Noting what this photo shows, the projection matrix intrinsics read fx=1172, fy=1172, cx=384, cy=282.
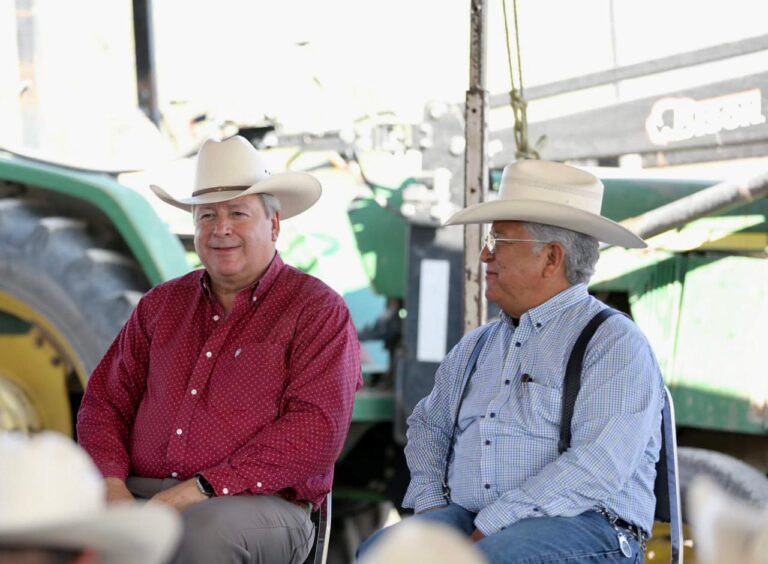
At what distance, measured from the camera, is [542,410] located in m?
2.50

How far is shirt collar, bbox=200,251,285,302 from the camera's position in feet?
9.34

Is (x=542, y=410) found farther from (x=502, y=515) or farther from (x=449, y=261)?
(x=449, y=261)

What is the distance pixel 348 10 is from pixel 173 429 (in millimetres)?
13266

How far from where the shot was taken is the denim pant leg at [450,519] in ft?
8.39

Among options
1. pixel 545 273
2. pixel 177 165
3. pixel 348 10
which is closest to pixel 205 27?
pixel 348 10

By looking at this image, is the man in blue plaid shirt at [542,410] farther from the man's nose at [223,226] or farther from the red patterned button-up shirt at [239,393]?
the man's nose at [223,226]

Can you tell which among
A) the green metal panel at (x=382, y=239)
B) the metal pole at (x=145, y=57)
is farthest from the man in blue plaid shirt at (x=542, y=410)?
the metal pole at (x=145, y=57)

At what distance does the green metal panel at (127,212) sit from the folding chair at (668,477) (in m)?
1.79

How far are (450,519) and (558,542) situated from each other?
30 centimetres

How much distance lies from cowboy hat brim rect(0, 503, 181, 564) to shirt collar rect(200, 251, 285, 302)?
156cm

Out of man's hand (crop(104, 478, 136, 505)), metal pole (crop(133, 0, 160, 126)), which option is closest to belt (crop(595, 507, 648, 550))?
man's hand (crop(104, 478, 136, 505))

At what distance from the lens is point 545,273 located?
2.65m

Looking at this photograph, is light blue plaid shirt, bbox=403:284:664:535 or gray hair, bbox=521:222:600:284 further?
gray hair, bbox=521:222:600:284

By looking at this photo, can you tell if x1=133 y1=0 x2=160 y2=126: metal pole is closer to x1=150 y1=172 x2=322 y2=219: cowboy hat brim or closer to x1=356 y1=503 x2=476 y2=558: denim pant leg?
x1=150 y1=172 x2=322 y2=219: cowboy hat brim
